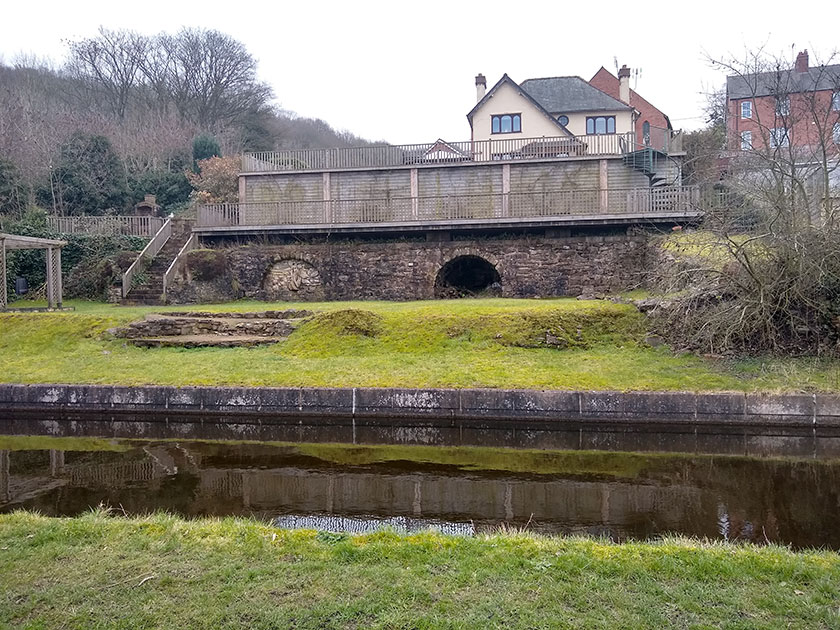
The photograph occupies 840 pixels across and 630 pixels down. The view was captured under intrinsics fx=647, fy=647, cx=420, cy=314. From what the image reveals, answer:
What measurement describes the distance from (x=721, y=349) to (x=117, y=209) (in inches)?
1191

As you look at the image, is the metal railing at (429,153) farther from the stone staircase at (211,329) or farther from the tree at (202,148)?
the tree at (202,148)

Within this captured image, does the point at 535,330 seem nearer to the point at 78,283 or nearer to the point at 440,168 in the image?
the point at 440,168

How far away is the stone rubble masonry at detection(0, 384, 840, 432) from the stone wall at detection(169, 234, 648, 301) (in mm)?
11196

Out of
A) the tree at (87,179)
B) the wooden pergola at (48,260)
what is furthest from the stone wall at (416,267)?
the tree at (87,179)

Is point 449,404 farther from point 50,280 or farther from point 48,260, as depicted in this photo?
point 48,260

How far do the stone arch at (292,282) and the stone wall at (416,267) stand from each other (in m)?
0.04

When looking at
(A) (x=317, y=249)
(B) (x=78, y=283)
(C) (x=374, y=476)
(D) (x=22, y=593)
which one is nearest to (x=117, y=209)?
(B) (x=78, y=283)

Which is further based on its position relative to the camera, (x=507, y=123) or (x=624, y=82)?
(x=624, y=82)

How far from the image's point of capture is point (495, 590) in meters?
3.83

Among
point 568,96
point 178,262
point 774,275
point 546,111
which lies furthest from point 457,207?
point 568,96

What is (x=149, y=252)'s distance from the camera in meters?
23.4

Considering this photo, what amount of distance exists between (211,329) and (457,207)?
10.9 m

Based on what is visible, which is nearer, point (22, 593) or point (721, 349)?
point (22, 593)

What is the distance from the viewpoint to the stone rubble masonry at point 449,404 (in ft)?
32.6
